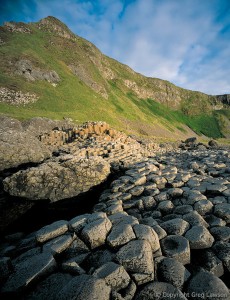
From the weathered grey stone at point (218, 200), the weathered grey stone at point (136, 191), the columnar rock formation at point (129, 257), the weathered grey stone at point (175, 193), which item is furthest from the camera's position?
the weathered grey stone at point (136, 191)

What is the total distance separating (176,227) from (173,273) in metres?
→ 1.32

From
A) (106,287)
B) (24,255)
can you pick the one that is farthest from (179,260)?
(24,255)

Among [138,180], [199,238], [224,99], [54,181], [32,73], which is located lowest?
[199,238]

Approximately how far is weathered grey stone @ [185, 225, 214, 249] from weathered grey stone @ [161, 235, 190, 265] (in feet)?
0.62

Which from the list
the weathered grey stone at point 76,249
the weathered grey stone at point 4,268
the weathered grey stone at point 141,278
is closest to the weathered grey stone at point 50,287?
the weathered grey stone at point 76,249

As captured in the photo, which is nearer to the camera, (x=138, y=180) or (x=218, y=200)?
(x=218, y=200)

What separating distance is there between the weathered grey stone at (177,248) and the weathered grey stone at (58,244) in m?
2.08

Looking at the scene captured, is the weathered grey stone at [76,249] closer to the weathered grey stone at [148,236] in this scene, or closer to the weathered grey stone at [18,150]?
the weathered grey stone at [148,236]

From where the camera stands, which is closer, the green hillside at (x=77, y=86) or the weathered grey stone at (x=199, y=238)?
the weathered grey stone at (x=199, y=238)

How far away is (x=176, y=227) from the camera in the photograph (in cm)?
436

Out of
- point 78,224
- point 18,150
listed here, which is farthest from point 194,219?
point 18,150

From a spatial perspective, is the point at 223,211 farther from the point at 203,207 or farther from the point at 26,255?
the point at 26,255

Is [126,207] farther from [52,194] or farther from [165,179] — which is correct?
[52,194]

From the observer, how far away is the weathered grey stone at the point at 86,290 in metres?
2.54
